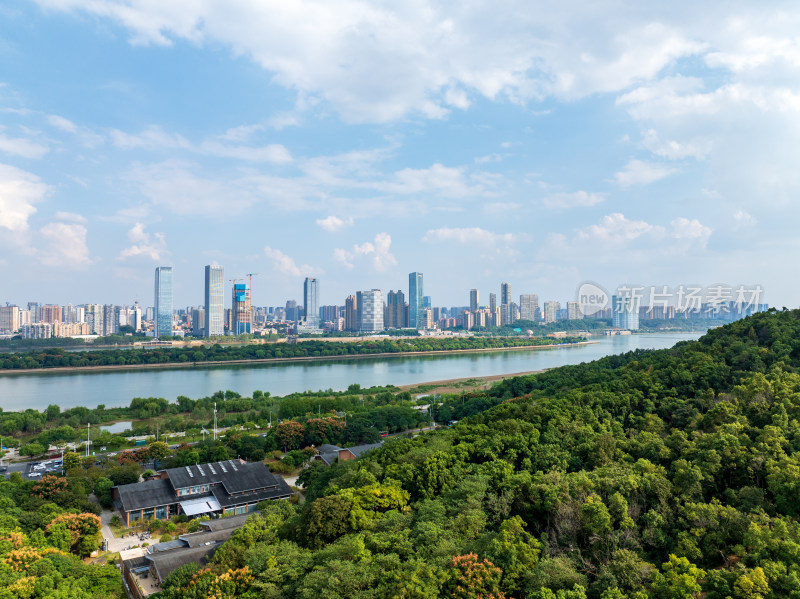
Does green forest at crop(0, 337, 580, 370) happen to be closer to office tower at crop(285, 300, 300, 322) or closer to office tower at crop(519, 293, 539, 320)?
office tower at crop(519, 293, 539, 320)

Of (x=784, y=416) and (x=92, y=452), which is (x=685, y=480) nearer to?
(x=784, y=416)

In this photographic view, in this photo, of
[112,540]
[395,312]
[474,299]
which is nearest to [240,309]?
[395,312]

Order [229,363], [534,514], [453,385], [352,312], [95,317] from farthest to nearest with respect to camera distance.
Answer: [352,312] → [95,317] → [229,363] → [453,385] → [534,514]

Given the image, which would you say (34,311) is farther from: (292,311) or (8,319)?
(292,311)

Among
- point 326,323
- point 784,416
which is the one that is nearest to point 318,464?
point 784,416

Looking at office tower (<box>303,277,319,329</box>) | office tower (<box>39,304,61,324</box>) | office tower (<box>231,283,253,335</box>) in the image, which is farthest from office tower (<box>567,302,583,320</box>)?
office tower (<box>39,304,61,324</box>)
